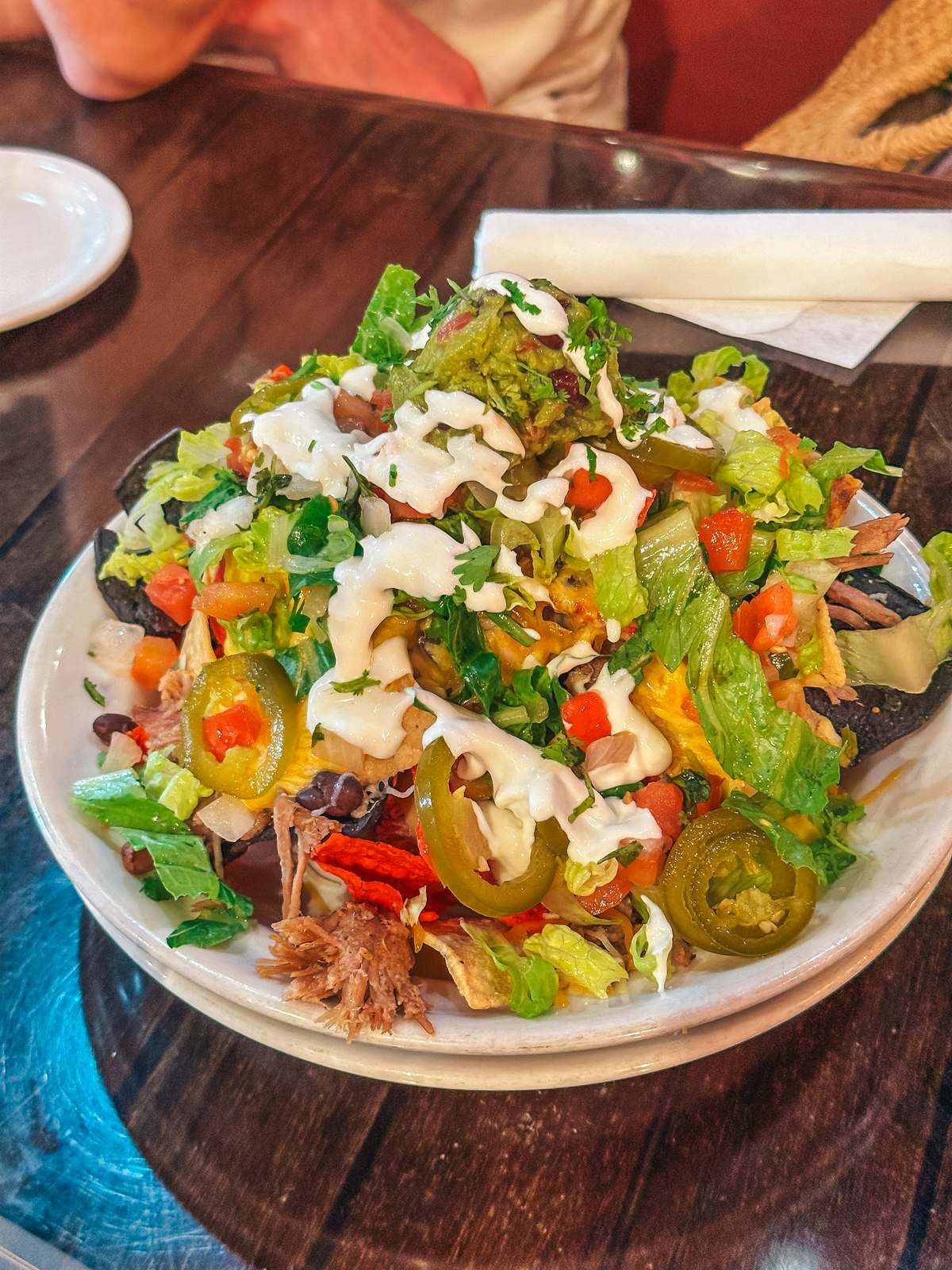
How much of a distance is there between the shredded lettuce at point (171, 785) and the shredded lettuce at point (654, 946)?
0.67 metres

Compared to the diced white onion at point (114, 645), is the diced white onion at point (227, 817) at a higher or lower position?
lower

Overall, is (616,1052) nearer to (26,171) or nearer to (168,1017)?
(168,1017)

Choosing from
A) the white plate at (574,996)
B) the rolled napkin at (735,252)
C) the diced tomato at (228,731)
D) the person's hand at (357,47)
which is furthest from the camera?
the person's hand at (357,47)

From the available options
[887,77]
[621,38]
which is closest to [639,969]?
[887,77]

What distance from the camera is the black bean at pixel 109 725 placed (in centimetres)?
160

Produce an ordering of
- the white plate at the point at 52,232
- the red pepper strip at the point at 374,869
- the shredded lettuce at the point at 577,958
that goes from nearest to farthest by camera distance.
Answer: the shredded lettuce at the point at 577,958
the red pepper strip at the point at 374,869
the white plate at the point at 52,232

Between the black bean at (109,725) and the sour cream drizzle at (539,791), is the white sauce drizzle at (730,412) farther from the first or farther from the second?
the black bean at (109,725)

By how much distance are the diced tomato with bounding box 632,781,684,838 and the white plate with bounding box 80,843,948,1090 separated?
277mm

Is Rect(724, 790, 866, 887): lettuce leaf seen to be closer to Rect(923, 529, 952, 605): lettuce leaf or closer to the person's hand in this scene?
Rect(923, 529, 952, 605): lettuce leaf

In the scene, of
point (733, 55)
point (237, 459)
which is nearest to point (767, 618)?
point (237, 459)

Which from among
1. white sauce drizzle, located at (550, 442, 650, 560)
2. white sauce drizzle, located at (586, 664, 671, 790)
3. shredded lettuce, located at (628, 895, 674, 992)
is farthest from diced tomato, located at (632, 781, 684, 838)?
A: white sauce drizzle, located at (550, 442, 650, 560)

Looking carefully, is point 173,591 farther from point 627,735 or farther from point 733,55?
point 733,55

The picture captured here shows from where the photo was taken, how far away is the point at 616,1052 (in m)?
1.27

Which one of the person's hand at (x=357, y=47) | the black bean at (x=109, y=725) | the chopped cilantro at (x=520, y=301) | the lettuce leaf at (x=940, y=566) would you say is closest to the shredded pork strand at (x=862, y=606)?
the lettuce leaf at (x=940, y=566)
